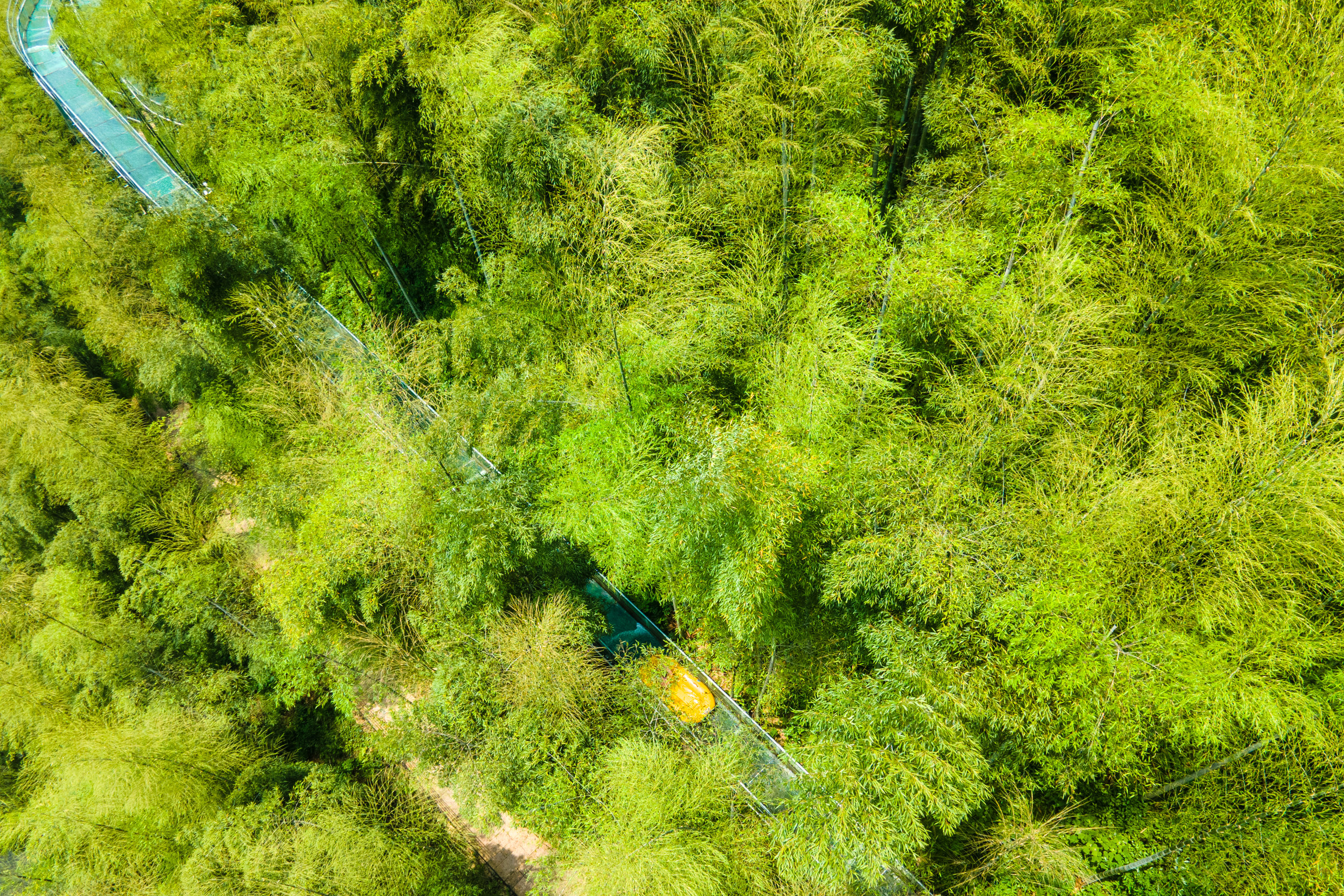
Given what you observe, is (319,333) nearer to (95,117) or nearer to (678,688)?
(678,688)

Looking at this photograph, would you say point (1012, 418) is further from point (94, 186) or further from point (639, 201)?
point (94, 186)

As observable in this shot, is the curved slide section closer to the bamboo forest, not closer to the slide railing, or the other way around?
the slide railing

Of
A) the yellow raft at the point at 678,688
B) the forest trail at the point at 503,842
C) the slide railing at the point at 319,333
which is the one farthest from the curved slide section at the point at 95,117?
the yellow raft at the point at 678,688

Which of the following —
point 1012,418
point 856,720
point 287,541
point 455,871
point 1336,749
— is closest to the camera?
point 1336,749

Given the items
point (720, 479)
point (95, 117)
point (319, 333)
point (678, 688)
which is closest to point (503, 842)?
point (678, 688)

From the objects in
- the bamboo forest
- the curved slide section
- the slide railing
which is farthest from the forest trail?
the curved slide section

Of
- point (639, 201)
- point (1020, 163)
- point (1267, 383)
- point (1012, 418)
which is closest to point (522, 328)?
point (639, 201)
